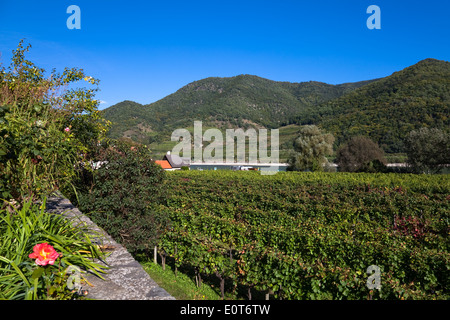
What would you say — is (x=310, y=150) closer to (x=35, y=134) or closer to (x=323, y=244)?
(x=323, y=244)

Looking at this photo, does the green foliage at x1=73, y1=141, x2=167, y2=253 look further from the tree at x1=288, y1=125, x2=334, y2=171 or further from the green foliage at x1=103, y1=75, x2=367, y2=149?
the green foliage at x1=103, y1=75, x2=367, y2=149

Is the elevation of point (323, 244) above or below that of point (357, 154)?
below

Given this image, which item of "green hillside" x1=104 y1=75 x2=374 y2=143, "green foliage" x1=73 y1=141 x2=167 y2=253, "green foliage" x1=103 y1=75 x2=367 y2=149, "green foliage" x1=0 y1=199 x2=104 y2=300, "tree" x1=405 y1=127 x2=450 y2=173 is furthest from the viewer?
"green hillside" x1=104 y1=75 x2=374 y2=143

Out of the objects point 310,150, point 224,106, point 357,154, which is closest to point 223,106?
point 224,106

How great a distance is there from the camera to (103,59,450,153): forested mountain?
5828 cm

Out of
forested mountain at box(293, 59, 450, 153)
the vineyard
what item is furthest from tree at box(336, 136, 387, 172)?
the vineyard

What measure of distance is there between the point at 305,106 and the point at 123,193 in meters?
122

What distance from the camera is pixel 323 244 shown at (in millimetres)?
7695

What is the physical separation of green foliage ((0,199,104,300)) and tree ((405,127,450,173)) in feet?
125
